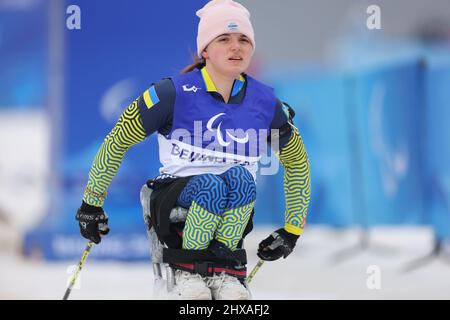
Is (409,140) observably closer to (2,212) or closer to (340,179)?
(340,179)

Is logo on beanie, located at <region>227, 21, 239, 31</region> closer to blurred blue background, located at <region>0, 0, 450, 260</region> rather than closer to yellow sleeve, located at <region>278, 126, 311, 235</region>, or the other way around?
yellow sleeve, located at <region>278, 126, 311, 235</region>

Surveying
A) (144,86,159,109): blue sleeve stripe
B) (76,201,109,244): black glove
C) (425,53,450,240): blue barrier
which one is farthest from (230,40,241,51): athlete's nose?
(425,53,450,240): blue barrier

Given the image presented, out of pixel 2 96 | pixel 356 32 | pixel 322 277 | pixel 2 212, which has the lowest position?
pixel 322 277

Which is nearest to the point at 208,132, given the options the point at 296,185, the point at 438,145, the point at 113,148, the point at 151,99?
the point at 151,99

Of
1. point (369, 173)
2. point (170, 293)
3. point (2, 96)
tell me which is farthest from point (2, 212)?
point (170, 293)

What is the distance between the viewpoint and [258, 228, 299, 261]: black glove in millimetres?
2967

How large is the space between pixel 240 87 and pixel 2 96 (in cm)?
355

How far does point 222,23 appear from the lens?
8.80 ft

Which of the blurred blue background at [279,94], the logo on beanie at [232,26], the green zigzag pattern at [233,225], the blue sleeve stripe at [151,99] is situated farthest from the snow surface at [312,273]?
the logo on beanie at [232,26]

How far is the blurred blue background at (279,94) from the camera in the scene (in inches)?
225

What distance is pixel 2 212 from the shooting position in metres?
5.87

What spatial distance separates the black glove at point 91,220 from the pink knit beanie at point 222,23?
65 cm

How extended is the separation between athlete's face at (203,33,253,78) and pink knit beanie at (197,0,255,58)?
0.02m

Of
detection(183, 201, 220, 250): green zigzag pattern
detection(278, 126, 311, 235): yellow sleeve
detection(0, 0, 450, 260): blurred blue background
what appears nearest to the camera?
detection(183, 201, 220, 250): green zigzag pattern
